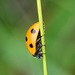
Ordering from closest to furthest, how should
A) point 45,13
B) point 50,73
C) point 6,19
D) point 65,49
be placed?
point 50,73 → point 65,49 → point 6,19 → point 45,13

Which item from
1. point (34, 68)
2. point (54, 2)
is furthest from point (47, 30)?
point (34, 68)

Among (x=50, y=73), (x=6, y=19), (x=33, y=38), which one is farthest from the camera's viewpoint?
(x=6, y=19)

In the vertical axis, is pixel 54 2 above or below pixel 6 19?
above

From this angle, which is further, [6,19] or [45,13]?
[45,13]

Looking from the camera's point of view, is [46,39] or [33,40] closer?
[33,40]

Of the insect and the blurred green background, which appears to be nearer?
the insect

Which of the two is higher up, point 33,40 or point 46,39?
point 46,39

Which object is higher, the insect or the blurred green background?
the blurred green background

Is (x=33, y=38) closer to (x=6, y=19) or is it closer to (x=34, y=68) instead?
(x=34, y=68)
